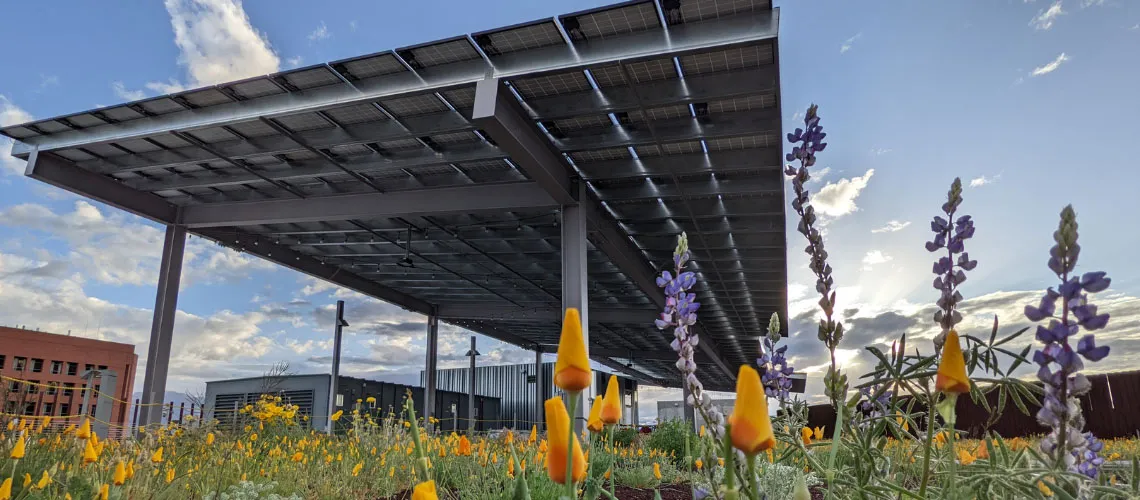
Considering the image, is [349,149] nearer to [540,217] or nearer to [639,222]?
[540,217]

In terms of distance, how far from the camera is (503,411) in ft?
100

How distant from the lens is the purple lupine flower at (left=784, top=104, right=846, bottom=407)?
989 mm

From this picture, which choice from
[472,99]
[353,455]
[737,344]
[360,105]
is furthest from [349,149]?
[737,344]

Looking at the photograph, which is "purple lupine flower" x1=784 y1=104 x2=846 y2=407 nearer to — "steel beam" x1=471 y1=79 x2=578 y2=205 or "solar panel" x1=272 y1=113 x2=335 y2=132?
"steel beam" x1=471 y1=79 x2=578 y2=205

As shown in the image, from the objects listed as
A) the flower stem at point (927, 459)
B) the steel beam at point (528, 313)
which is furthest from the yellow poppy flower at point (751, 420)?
the steel beam at point (528, 313)

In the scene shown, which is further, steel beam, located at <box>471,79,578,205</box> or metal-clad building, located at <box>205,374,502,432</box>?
metal-clad building, located at <box>205,374,502,432</box>

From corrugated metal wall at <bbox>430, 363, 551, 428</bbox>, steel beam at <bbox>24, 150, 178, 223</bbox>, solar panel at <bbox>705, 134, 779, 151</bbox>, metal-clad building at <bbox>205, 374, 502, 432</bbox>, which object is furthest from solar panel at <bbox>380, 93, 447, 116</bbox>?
corrugated metal wall at <bbox>430, 363, 551, 428</bbox>

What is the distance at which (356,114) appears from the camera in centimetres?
849

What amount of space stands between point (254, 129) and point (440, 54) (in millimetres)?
3684

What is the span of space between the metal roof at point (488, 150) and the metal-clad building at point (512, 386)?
1476cm

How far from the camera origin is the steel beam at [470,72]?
21.0 feet

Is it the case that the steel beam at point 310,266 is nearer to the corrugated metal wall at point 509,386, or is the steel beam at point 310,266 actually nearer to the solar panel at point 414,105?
the solar panel at point 414,105

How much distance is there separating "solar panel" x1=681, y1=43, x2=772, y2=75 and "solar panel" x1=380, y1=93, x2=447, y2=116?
3.31 metres

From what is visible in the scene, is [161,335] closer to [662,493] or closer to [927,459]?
[662,493]
